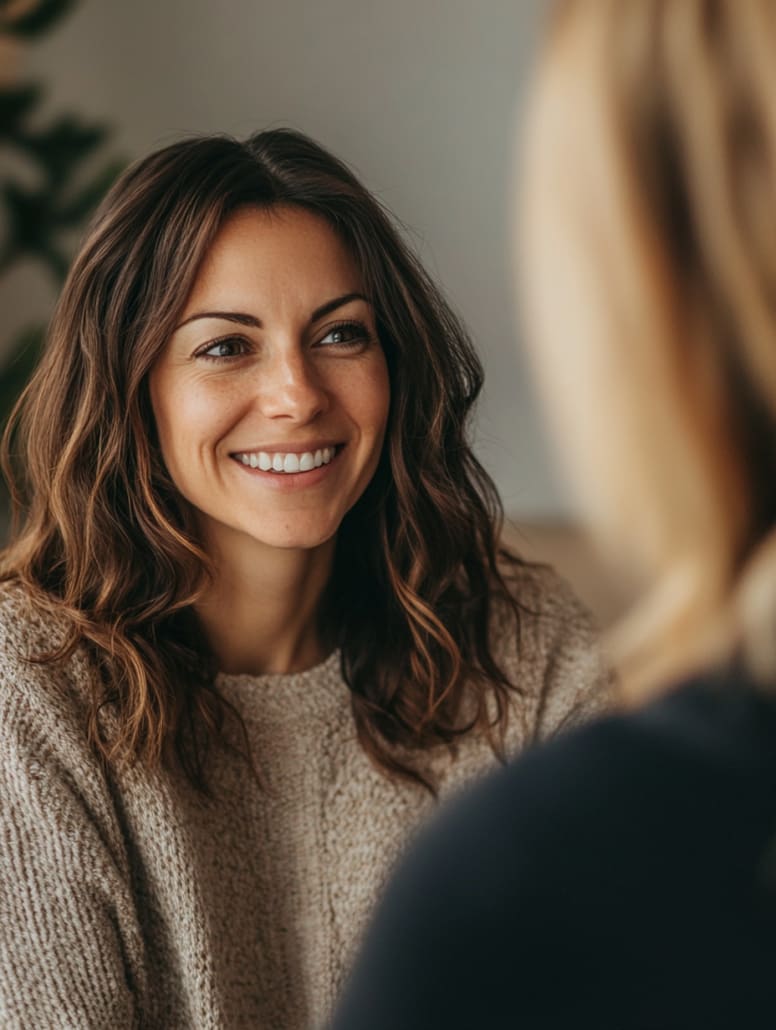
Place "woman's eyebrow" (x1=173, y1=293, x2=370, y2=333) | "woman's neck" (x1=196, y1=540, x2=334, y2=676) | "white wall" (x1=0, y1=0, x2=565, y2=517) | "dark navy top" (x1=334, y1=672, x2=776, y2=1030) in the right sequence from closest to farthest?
"dark navy top" (x1=334, y1=672, x2=776, y2=1030), "woman's eyebrow" (x1=173, y1=293, x2=370, y2=333), "woman's neck" (x1=196, y1=540, x2=334, y2=676), "white wall" (x1=0, y1=0, x2=565, y2=517)

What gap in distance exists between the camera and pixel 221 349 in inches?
50.0

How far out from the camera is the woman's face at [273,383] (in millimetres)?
1261

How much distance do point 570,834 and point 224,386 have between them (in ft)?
2.74

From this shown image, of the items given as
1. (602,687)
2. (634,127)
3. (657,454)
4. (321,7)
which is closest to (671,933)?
(657,454)

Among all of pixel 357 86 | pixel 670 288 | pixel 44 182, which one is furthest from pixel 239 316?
pixel 357 86

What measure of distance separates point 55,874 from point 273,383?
1.69 ft

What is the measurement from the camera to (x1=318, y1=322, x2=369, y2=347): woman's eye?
1.32 m

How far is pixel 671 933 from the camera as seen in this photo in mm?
501

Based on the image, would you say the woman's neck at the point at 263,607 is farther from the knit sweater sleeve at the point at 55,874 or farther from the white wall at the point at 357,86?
the white wall at the point at 357,86

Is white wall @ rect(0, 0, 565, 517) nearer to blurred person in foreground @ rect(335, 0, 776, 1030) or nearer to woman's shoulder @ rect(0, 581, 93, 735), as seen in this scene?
woman's shoulder @ rect(0, 581, 93, 735)

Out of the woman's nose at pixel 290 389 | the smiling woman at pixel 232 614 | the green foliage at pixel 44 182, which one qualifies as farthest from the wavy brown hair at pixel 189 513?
the green foliage at pixel 44 182

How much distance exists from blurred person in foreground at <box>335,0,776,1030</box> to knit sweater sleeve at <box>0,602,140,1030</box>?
67 centimetres

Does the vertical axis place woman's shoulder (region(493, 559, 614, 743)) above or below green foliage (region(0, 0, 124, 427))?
below

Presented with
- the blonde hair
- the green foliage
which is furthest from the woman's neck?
the green foliage
